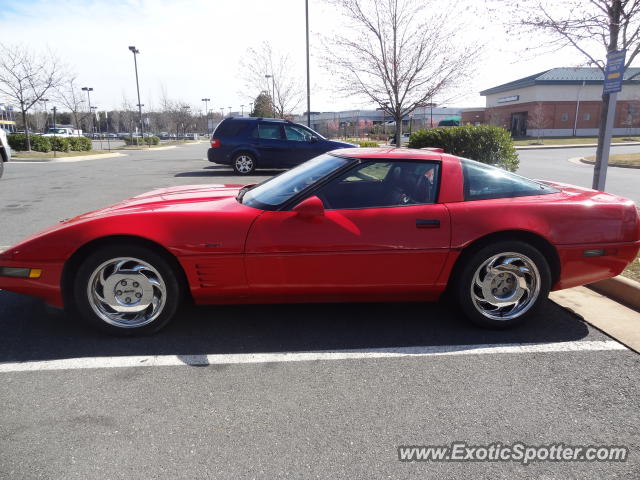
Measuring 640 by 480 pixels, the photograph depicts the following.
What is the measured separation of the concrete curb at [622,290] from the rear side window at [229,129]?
11.6m

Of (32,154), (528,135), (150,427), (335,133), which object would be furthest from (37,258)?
(335,133)

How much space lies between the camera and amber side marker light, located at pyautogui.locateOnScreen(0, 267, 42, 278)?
3064 mm

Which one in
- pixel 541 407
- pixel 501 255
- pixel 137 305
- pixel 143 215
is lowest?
pixel 541 407

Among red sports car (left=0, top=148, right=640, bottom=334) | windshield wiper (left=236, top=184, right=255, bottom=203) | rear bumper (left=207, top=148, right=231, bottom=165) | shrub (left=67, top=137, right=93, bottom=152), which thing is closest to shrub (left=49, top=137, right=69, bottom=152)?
shrub (left=67, top=137, right=93, bottom=152)

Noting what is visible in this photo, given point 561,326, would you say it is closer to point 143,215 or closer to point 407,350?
point 407,350

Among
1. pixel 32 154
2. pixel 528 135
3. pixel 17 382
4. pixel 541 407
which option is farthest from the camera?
pixel 528 135

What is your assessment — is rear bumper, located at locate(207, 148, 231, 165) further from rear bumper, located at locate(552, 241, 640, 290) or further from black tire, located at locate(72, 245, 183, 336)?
rear bumper, located at locate(552, 241, 640, 290)

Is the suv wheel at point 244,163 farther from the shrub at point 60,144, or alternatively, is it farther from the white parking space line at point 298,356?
the shrub at point 60,144

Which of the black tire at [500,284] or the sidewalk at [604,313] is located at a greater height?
the black tire at [500,284]

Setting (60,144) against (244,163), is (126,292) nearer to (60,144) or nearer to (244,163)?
(244,163)

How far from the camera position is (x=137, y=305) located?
3188 mm

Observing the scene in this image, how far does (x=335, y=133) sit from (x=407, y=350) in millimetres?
59440

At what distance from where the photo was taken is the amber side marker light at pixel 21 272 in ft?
10.1

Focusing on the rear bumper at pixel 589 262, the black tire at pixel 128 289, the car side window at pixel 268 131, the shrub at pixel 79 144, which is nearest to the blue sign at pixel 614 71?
the rear bumper at pixel 589 262
